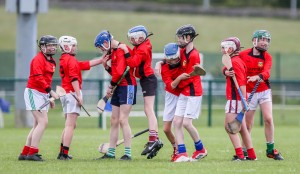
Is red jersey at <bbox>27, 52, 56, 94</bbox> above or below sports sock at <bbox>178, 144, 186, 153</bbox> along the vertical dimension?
above

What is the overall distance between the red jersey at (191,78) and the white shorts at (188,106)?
75mm

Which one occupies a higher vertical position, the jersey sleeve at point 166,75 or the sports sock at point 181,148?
the jersey sleeve at point 166,75

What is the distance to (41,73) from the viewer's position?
13.2 m

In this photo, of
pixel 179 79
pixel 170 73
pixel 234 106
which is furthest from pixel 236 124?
pixel 170 73

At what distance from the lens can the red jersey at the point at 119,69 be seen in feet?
43.5

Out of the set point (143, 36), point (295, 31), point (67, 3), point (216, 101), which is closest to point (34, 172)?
point (143, 36)

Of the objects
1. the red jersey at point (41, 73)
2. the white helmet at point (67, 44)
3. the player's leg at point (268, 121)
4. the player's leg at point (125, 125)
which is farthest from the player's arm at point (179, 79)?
the red jersey at point (41, 73)

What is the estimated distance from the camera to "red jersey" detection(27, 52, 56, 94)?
43.2 ft

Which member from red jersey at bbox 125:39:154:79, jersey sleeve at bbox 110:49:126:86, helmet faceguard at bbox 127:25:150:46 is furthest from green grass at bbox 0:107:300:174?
helmet faceguard at bbox 127:25:150:46

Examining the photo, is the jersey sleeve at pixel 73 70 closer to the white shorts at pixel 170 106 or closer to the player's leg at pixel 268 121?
the white shorts at pixel 170 106

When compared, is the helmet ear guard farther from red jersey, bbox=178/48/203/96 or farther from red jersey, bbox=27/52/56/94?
red jersey, bbox=27/52/56/94

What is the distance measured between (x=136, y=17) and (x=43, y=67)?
45.7m

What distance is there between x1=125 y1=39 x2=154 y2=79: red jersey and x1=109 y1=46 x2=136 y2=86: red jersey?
0.30ft

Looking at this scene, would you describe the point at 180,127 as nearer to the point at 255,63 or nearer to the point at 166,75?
the point at 166,75
